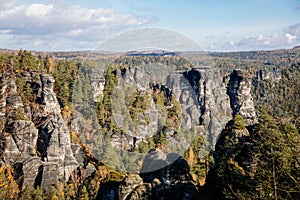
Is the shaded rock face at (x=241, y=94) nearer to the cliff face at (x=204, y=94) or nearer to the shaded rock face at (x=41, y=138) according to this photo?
the cliff face at (x=204, y=94)

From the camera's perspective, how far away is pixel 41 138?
91.2ft

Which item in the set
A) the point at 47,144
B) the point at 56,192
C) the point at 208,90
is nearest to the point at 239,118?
the point at 56,192

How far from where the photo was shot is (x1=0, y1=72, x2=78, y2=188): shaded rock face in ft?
78.4

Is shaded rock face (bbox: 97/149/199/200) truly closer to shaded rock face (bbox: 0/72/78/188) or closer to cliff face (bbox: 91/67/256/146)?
shaded rock face (bbox: 0/72/78/188)

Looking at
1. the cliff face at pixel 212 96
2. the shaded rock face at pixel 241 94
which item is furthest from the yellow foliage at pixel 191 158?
the shaded rock face at pixel 241 94

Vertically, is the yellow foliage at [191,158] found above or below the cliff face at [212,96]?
below

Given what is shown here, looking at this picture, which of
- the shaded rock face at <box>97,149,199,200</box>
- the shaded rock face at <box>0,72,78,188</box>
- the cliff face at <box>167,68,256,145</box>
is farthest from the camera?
the cliff face at <box>167,68,256,145</box>

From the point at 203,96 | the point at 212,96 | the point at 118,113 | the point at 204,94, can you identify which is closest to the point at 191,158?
the point at 118,113

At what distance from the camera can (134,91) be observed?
43.2 metres

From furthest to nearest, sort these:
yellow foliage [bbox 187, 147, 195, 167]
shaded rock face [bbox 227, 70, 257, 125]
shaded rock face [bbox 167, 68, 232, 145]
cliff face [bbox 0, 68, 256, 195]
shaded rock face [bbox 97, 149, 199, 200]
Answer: shaded rock face [bbox 227, 70, 257, 125] < shaded rock face [bbox 167, 68, 232, 145] < yellow foliage [bbox 187, 147, 195, 167] < cliff face [bbox 0, 68, 256, 195] < shaded rock face [bbox 97, 149, 199, 200]

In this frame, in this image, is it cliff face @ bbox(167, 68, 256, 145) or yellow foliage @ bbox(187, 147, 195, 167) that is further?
cliff face @ bbox(167, 68, 256, 145)

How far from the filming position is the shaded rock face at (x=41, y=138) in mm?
23906

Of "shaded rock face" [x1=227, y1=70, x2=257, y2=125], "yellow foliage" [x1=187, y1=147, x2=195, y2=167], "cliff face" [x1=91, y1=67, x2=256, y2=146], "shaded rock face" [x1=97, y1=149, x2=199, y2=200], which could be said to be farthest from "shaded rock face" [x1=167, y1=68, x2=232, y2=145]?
"shaded rock face" [x1=97, y1=149, x2=199, y2=200]

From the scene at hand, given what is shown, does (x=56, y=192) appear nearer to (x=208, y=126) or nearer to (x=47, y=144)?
(x=47, y=144)
